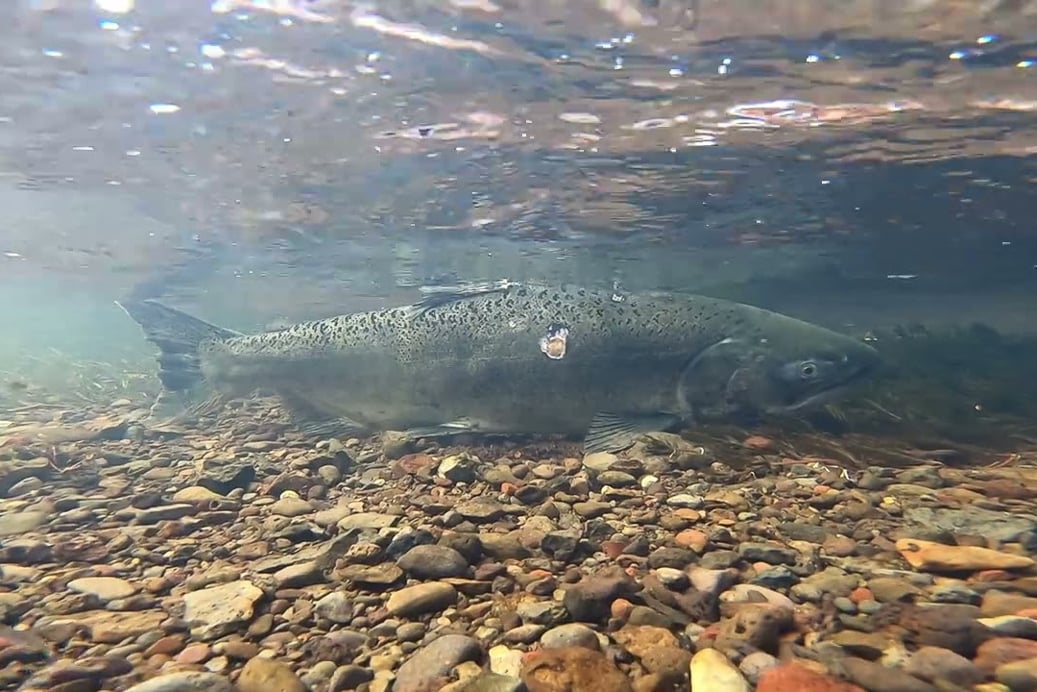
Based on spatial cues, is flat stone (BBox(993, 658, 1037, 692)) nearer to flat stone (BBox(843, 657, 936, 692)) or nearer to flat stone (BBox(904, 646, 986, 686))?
flat stone (BBox(904, 646, 986, 686))

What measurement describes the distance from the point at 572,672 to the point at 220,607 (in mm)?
1884

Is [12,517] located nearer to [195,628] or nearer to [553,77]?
[195,628]

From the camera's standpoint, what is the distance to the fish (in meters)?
7.59

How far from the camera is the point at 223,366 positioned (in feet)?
31.0

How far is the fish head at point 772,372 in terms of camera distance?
748 cm

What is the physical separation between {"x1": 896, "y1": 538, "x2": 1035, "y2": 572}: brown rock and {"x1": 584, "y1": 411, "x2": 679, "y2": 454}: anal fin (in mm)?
3320

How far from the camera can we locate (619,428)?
289 inches

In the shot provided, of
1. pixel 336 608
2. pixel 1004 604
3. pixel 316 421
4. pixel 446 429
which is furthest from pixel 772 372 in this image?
pixel 316 421

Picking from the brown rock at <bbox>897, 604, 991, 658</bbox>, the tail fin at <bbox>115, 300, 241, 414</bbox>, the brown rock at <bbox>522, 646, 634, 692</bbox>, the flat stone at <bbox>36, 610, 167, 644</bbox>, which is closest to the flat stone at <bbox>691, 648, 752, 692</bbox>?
the brown rock at <bbox>522, 646, 634, 692</bbox>

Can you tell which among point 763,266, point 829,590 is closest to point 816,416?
point 829,590

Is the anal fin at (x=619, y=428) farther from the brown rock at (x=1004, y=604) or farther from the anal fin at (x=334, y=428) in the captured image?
the brown rock at (x=1004, y=604)

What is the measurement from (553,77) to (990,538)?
7.40m

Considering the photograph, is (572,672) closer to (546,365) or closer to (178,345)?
(546,365)

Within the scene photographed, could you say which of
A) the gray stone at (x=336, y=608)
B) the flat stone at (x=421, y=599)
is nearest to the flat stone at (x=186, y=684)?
the gray stone at (x=336, y=608)
